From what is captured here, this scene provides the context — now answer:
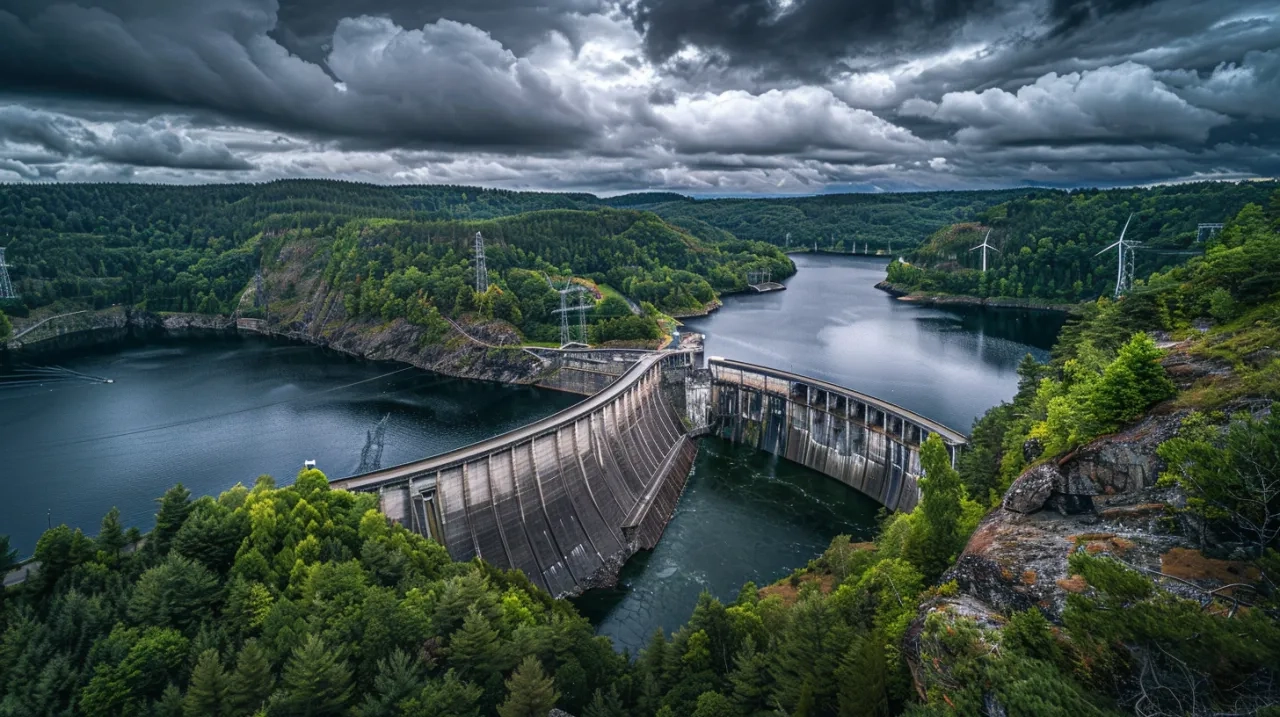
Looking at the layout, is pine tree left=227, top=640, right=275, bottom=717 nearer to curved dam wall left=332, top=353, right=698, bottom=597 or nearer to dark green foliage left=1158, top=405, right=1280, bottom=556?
curved dam wall left=332, top=353, right=698, bottom=597

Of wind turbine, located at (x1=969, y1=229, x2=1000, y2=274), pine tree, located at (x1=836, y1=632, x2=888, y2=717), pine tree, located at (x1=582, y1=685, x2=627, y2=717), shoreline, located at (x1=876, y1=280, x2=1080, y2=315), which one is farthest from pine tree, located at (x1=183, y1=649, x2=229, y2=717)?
wind turbine, located at (x1=969, y1=229, x2=1000, y2=274)

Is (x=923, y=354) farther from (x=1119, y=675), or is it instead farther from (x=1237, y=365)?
(x=1119, y=675)

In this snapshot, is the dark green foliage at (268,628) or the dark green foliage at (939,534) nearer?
the dark green foliage at (268,628)

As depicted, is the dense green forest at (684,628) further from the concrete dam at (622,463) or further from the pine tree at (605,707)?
the concrete dam at (622,463)

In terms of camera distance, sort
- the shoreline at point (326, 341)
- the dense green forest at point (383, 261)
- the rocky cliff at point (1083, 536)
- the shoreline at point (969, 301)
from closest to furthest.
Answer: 1. the rocky cliff at point (1083, 536)
2. the shoreline at point (326, 341)
3. the dense green forest at point (383, 261)
4. the shoreline at point (969, 301)

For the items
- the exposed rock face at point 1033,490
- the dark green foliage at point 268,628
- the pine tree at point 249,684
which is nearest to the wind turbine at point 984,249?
the exposed rock face at point 1033,490

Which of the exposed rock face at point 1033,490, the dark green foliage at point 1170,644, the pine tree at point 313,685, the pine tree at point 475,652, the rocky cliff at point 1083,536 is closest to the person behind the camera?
the dark green foliage at point 1170,644

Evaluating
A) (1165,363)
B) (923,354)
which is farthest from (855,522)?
(923,354)
